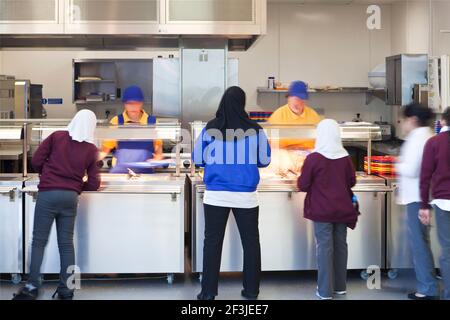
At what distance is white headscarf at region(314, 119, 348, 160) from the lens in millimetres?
3927

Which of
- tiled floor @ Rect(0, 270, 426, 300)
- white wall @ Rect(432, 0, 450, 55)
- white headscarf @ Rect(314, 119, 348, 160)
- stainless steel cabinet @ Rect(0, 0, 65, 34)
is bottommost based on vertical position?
tiled floor @ Rect(0, 270, 426, 300)

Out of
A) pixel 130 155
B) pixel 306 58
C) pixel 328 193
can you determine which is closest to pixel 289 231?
pixel 328 193

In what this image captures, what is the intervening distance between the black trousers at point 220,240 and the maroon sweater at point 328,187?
40 centimetres

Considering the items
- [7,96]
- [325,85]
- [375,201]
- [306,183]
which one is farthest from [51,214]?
[325,85]

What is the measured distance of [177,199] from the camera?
432cm

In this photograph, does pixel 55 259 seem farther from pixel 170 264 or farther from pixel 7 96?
pixel 7 96

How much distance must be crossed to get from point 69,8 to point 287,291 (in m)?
2.95

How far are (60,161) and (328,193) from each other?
175cm

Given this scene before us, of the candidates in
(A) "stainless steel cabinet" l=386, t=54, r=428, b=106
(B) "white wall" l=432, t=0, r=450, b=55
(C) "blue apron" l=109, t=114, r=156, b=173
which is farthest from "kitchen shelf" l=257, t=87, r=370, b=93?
(C) "blue apron" l=109, t=114, r=156, b=173

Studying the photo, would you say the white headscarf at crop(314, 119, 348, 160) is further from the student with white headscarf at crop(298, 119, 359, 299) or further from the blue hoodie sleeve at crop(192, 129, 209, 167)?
the blue hoodie sleeve at crop(192, 129, 209, 167)

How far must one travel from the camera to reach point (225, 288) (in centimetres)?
435

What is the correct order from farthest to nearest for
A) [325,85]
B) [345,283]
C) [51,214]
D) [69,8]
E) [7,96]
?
[325,85]
[7,96]
[69,8]
[345,283]
[51,214]

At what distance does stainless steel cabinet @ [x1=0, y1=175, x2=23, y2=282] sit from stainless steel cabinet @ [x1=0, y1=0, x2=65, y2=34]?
4.91ft

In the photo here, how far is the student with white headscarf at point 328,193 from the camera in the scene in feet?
12.9
